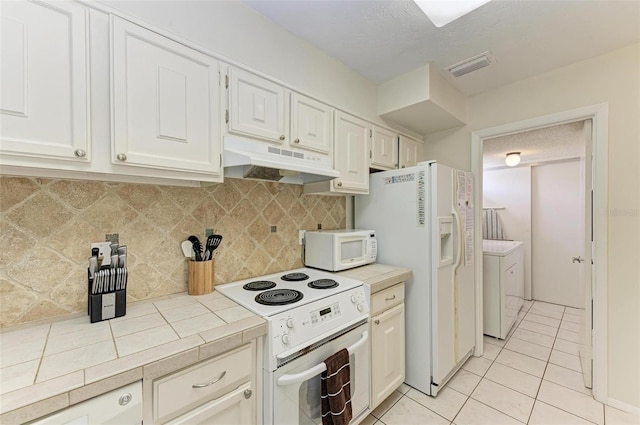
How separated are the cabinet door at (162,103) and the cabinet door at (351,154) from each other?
2.95 feet

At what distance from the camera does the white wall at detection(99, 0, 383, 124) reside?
1.27 meters

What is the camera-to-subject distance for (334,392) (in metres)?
1.32

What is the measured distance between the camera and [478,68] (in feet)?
6.89

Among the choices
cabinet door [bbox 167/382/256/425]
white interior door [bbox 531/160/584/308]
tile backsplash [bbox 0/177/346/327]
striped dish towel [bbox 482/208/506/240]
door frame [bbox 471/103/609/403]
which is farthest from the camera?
striped dish towel [bbox 482/208/506/240]

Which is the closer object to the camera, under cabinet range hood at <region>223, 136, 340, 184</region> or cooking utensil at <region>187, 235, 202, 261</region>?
under cabinet range hood at <region>223, 136, 340, 184</region>

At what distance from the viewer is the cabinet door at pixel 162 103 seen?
3.51 feet

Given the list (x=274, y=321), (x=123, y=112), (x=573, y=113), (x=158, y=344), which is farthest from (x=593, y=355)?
(x=123, y=112)

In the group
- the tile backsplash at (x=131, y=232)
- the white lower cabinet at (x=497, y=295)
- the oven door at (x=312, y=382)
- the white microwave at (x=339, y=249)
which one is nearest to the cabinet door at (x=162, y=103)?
the tile backsplash at (x=131, y=232)

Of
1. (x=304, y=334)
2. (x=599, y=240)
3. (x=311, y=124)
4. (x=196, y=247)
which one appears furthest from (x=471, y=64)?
(x=196, y=247)

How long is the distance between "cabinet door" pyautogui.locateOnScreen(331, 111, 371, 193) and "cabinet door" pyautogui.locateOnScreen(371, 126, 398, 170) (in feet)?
0.36

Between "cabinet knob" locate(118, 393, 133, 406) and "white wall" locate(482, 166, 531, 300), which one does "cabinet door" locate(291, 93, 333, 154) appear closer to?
"cabinet knob" locate(118, 393, 133, 406)

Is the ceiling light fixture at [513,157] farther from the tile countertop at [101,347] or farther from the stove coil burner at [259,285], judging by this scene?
the tile countertop at [101,347]

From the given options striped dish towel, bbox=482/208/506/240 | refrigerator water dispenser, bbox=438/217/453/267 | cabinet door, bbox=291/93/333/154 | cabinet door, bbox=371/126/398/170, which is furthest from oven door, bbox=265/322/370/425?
striped dish towel, bbox=482/208/506/240

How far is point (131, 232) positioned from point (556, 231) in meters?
5.26
